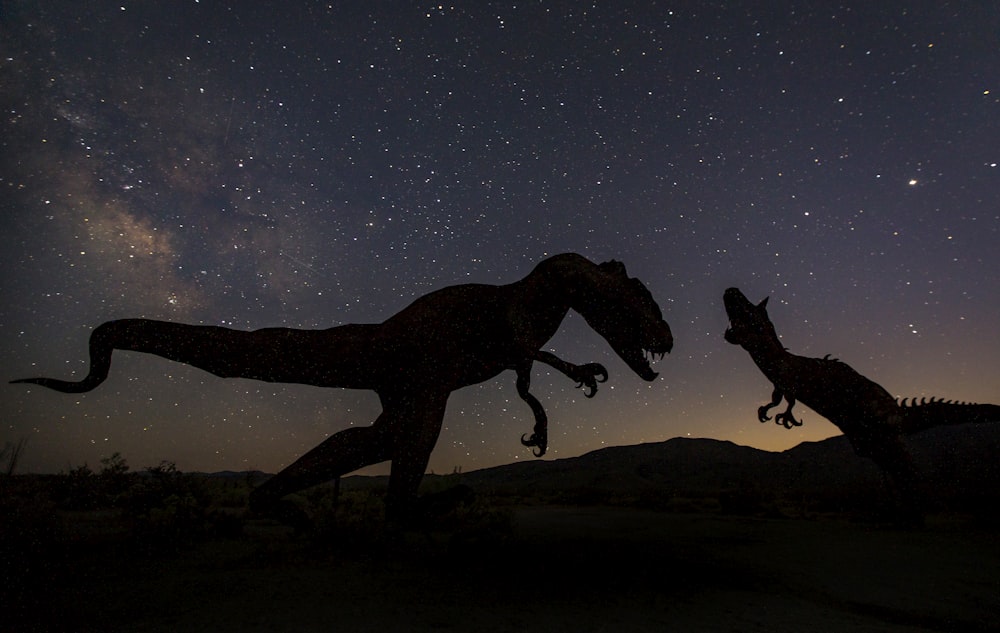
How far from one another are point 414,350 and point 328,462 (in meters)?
1.25

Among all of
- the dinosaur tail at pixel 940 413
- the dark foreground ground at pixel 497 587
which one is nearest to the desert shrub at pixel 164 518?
the dark foreground ground at pixel 497 587

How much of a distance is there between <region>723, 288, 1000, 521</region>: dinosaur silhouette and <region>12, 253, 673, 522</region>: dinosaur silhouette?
5257 millimetres

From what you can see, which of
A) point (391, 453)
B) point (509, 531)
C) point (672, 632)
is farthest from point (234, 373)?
point (672, 632)

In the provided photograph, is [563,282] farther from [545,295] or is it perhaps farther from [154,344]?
[154,344]

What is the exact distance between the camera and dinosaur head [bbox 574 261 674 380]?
5035 mm

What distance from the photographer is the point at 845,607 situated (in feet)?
10.1

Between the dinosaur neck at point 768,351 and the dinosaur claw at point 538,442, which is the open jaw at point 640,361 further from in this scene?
the dinosaur neck at point 768,351

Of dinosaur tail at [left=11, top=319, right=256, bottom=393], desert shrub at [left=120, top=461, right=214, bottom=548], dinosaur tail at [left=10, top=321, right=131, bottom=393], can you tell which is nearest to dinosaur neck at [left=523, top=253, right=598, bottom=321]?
dinosaur tail at [left=11, top=319, right=256, bottom=393]

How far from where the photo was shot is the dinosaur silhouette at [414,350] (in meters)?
4.38

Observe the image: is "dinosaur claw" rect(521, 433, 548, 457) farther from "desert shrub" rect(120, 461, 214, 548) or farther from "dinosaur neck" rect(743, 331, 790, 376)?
"dinosaur neck" rect(743, 331, 790, 376)

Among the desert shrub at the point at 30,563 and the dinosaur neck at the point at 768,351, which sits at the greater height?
the dinosaur neck at the point at 768,351

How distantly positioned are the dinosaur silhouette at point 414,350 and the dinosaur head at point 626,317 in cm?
1

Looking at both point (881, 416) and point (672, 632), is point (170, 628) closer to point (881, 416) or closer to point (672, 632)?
point (672, 632)

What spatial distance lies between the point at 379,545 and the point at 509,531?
1.39 m
